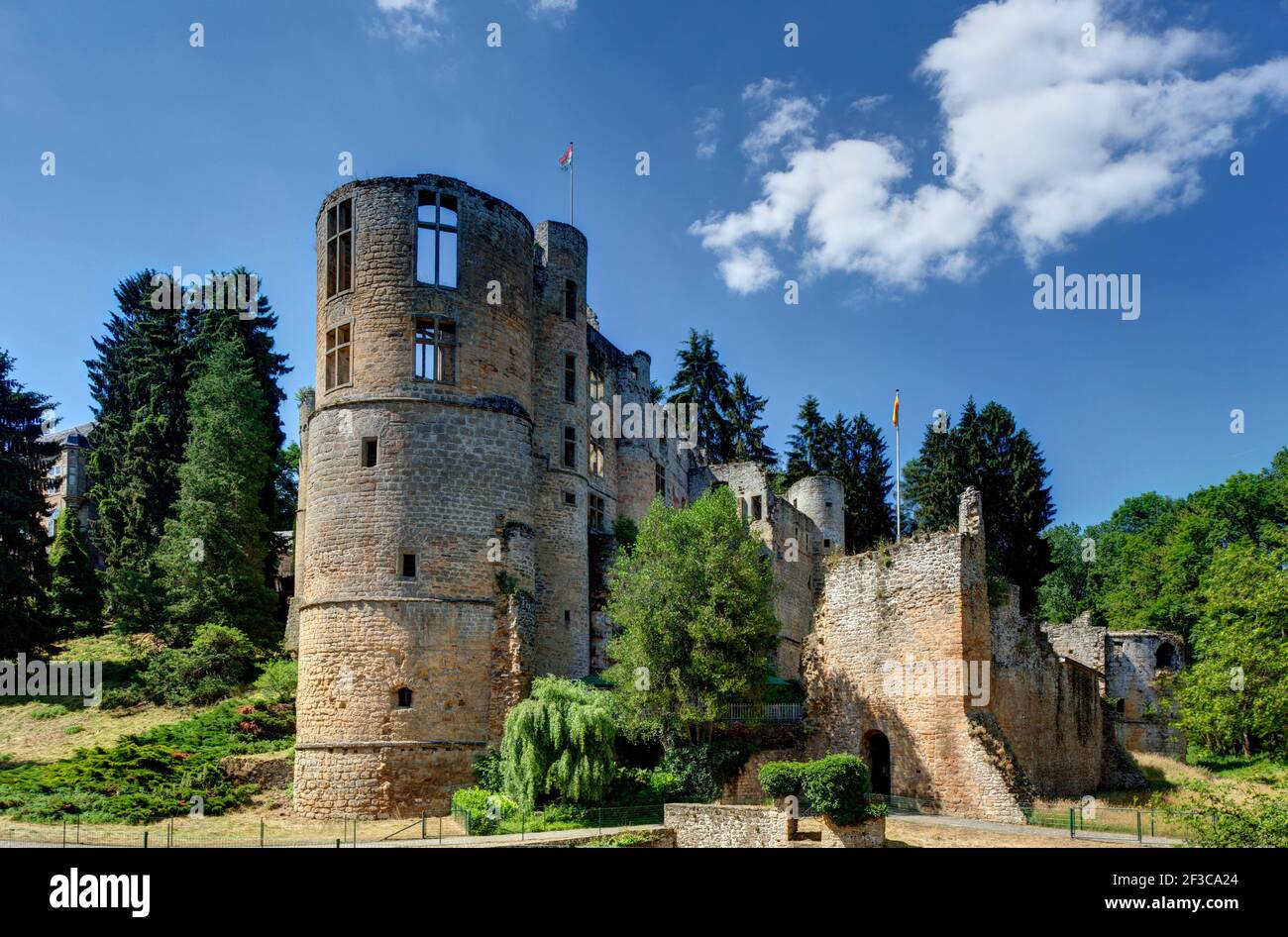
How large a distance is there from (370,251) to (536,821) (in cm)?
1707

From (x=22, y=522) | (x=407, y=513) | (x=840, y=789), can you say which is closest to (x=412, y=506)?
(x=407, y=513)

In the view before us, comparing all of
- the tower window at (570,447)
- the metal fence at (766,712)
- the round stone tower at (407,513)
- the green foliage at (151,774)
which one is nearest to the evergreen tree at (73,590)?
the green foliage at (151,774)

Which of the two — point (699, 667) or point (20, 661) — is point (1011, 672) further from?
point (20, 661)

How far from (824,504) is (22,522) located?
37.7m

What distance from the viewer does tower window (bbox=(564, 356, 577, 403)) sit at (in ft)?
126

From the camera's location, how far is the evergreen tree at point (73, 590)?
44.3 metres

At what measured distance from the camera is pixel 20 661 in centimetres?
3953

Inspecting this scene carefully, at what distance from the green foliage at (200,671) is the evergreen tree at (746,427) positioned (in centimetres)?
3444

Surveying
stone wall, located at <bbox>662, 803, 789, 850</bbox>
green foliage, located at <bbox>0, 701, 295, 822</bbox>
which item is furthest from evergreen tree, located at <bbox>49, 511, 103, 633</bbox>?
stone wall, located at <bbox>662, 803, 789, 850</bbox>

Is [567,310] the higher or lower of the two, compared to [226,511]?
higher

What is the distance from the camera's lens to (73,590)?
4506 centimetres

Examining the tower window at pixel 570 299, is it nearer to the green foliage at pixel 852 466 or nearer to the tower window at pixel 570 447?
the tower window at pixel 570 447

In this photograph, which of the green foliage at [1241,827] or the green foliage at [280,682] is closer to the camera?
the green foliage at [1241,827]

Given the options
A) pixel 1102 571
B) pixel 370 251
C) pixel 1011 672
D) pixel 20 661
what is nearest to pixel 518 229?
pixel 370 251
